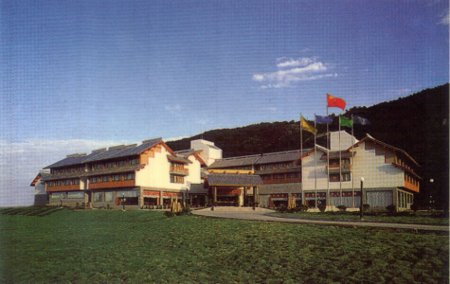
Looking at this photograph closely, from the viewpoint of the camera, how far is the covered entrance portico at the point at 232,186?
55875 millimetres

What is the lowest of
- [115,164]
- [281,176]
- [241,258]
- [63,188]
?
[241,258]

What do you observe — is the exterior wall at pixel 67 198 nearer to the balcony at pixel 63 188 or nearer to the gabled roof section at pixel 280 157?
the balcony at pixel 63 188

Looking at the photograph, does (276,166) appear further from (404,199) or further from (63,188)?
(63,188)

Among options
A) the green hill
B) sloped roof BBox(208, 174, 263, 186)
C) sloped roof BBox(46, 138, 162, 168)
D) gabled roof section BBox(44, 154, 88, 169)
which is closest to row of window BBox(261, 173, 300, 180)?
the green hill

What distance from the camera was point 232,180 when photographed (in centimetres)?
5728

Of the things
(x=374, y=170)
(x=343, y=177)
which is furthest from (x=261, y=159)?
(x=374, y=170)

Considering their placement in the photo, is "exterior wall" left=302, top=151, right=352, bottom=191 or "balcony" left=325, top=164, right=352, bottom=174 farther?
"exterior wall" left=302, top=151, right=352, bottom=191

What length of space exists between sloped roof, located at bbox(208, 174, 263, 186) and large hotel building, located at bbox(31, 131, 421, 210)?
5.6 inches

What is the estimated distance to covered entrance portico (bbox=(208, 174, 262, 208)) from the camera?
5588 centimetres

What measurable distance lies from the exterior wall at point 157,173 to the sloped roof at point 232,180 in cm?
1098

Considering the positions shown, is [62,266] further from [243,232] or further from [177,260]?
[243,232]

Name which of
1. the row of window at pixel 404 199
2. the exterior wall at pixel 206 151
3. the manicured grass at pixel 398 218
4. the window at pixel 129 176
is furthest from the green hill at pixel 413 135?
the window at pixel 129 176

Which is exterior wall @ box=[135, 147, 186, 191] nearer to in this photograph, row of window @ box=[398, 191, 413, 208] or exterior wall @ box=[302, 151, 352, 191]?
exterior wall @ box=[302, 151, 352, 191]

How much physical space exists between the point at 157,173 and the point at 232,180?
43.1ft
